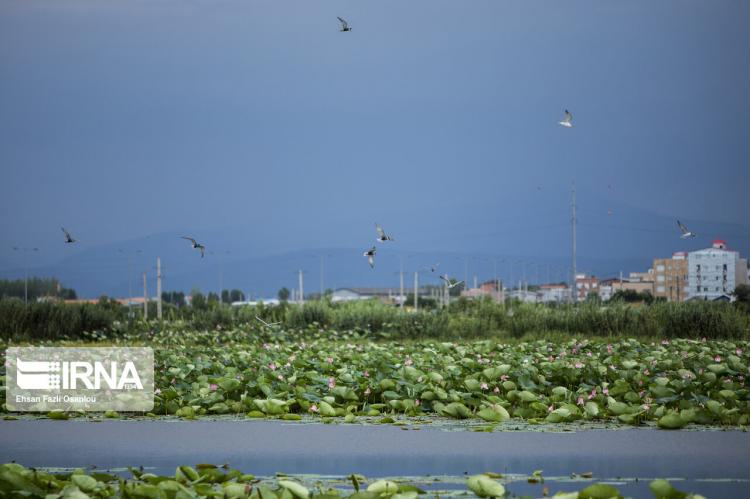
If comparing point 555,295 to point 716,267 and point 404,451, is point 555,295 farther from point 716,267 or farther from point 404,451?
point 404,451

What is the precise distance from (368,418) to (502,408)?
1.52 m

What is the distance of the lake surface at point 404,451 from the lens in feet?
23.4

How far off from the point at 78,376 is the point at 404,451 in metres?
6.82

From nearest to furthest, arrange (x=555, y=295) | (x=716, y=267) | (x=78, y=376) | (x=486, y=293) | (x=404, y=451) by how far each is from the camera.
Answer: (x=404, y=451) < (x=78, y=376) < (x=486, y=293) < (x=555, y=295) < (x=716, y=267)

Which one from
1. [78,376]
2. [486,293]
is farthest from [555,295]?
[78,376]

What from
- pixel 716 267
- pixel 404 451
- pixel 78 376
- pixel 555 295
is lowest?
pixel 555 295

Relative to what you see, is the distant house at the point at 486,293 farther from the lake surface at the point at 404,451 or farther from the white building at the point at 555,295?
the lake surface at the point at 404,451

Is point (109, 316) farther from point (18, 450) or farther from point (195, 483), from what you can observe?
point (195, 483)

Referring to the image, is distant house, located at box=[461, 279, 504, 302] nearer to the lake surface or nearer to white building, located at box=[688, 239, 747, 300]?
the lake surface

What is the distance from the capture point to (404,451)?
8266 millimetres

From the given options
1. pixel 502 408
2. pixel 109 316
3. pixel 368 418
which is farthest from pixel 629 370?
pixel 109 316

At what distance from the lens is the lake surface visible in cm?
713

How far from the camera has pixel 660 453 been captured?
26.7ft

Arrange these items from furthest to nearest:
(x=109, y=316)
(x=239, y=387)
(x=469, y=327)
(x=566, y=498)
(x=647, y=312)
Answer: (x=109, y=316) < (x=469, y=327) < (x=647, y=312) < (x=239, y=387) < (x=566, y=498)
